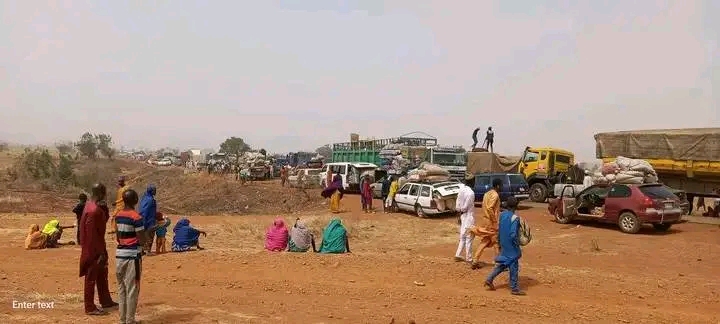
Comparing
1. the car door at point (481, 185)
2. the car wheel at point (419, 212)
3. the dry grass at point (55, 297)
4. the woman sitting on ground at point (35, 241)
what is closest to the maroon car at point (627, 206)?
the car door at point (481, 185)

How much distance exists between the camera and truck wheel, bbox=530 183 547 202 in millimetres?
23172

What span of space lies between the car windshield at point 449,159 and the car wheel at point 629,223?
1286cm

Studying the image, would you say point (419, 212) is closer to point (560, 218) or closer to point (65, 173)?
point (560, 218)

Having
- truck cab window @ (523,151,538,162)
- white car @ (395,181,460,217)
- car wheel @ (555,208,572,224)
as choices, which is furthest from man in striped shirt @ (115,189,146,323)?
truck cab window @ (523,151,538,162)

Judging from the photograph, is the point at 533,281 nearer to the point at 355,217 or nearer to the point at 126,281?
the point at 126,281

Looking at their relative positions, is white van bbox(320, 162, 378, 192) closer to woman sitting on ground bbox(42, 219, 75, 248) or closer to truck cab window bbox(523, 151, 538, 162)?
truck cab window bbox(523, 151, 538, 162)

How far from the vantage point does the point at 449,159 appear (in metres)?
27.5

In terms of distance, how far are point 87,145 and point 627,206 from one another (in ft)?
285

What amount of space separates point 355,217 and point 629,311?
1344cm

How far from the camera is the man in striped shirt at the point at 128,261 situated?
5.74m

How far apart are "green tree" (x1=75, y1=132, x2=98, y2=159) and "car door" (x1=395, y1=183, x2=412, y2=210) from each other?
73691 millimetres

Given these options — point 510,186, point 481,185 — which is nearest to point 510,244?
point 510,186

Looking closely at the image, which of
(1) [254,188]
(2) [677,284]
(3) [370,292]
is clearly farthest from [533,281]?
(1) [254,188]

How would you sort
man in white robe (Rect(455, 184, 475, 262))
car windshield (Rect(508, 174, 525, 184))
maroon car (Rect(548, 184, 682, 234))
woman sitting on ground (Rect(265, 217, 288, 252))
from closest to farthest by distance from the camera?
1. man in white robe (Rect(455, 184, 475, 262))
2. woman sitting on ground (Rect(265, 217, 288, 252))
3. maroon car (Rect(548, 184, 682, 234))
4. car windshield (Rect(508, 174, 525, 184))
